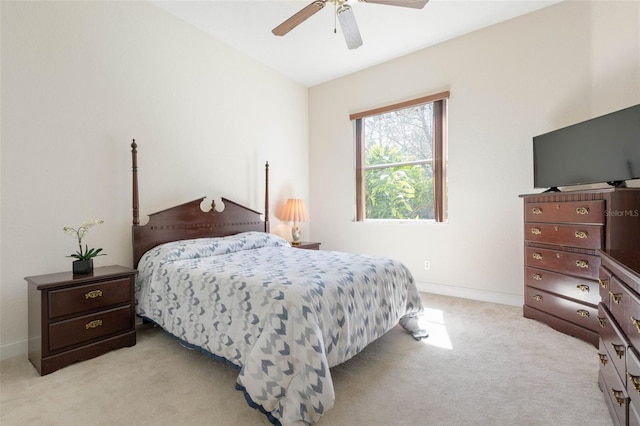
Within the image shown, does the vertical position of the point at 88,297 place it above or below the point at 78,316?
above

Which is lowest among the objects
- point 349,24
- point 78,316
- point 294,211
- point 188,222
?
point 78,316

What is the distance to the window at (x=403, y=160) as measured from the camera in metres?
3.68

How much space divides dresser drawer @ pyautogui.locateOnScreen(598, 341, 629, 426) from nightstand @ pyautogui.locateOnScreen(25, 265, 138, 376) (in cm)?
285

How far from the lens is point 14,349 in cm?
214

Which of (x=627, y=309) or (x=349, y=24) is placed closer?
(x=627, y=309)

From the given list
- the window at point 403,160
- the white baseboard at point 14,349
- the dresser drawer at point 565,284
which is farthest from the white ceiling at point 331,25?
the white baseboard at point 14,349

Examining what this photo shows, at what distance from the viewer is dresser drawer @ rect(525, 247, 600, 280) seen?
2270mm

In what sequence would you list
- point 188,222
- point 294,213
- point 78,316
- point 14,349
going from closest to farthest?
point 78,316
point 14,349
point 188,222
point 294,213

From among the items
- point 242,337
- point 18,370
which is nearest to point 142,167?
point 18,370

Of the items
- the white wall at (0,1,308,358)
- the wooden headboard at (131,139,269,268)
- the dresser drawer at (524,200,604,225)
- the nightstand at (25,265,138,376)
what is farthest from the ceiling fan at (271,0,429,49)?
the nightstand at (25,265,138,376)

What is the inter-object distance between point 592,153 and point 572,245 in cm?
72

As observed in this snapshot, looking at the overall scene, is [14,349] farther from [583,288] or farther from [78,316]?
[583,288]

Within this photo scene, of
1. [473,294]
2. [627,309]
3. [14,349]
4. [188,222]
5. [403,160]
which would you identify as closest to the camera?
[627,309]

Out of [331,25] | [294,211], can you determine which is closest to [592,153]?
[331,25]
